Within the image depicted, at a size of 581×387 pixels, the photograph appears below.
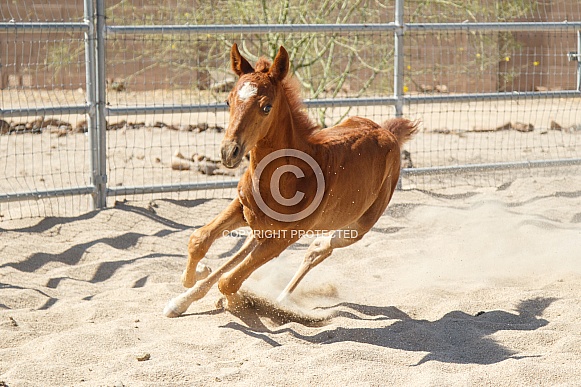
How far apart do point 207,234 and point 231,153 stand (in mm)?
761

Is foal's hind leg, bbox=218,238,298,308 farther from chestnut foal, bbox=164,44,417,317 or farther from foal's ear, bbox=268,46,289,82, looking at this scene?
foal's ear, bbox=268,46,289,82

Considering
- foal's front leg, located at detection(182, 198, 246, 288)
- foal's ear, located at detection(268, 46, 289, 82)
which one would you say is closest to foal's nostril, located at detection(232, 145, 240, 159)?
foal's ear, located at detection(268, 46, 289, 82)

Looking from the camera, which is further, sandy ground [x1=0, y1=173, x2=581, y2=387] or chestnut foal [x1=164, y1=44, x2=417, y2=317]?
chestnut foal [x1=164, y1=44, x2=417, y2=317]

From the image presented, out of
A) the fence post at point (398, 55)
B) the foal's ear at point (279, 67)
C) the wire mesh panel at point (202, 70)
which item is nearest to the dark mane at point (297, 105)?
the foal's ear at point (279, 67)

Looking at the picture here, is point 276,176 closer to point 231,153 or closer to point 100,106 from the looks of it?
point 231,153

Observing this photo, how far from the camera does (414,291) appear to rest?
4.73 meters

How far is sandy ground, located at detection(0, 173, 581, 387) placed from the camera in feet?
10.7

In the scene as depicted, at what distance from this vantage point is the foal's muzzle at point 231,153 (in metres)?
3.30

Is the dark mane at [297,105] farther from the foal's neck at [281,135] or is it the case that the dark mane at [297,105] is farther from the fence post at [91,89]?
the fence post at [91,89]

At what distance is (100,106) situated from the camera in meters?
6.23

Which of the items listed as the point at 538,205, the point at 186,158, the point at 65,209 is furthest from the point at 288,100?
the point at 186,158

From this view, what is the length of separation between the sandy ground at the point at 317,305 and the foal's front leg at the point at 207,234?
0.91 ft

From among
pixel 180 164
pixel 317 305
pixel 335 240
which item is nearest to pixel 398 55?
pixel 180 164

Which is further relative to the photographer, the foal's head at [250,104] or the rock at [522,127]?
the rock at [522,127]
